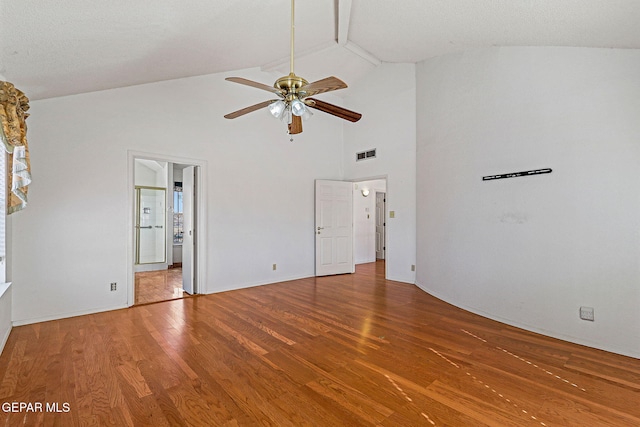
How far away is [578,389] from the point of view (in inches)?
83.1

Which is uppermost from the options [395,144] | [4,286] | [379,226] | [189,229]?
[395,144]

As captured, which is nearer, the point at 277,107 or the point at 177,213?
the point at 277,107

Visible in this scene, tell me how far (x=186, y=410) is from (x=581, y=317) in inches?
144

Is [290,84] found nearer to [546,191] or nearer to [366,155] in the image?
[546,191]

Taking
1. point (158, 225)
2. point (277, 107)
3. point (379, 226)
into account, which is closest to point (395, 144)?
point (379, 226)

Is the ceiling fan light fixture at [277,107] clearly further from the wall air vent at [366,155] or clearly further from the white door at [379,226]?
the white door at [379,226]

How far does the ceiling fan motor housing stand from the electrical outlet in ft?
11.3

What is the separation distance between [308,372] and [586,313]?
281 centimetres

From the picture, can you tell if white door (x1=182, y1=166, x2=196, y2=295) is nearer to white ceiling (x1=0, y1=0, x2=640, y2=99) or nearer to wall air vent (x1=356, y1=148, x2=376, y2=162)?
white ceiling (x1=0, y1=0, x2=640, y2=99)

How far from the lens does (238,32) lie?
11.0 feet

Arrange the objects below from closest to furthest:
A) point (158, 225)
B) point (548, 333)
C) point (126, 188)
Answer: point (548, 333) < point (126, 188) < point (158, 225)

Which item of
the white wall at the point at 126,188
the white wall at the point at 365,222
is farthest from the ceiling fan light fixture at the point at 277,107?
the white wall at the point at 365,222

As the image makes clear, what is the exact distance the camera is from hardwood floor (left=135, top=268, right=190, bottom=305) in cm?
457

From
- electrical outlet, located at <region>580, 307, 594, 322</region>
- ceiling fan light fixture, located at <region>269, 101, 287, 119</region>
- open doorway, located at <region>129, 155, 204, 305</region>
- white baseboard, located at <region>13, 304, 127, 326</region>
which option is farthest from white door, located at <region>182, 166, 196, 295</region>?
electrical outlet, located at <region>580, 307, 594, 322</region>
